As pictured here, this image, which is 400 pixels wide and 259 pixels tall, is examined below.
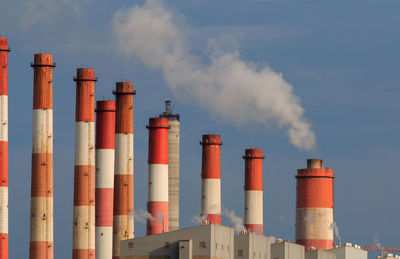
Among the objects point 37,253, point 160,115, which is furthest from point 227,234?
point 160,115

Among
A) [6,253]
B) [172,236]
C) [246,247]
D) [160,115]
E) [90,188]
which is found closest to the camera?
[172,236]

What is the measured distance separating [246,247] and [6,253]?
14078mm

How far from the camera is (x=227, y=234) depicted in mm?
59750

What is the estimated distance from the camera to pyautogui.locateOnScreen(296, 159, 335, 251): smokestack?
8125 cm

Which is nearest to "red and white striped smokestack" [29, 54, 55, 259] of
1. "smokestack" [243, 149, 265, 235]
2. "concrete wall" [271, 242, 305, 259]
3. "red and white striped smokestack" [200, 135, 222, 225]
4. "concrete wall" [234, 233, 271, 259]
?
"concrete wall" [234, 233, 271, 259]

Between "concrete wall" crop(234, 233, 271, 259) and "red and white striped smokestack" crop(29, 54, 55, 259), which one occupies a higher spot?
"red and white striped smokestack" crop(29, 54, 55, 259)

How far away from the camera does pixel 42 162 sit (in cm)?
6869

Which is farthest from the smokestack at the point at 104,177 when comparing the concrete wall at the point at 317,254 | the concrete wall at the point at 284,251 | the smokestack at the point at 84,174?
the concrete wall at the point at 317,254


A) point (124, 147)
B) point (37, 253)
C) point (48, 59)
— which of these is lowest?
point (37, 253)

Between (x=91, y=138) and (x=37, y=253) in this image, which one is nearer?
(x=37, y=253)

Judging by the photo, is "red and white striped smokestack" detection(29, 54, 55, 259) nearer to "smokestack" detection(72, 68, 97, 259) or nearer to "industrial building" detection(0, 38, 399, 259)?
"industrial building" detection(0, 38, 399, 259)

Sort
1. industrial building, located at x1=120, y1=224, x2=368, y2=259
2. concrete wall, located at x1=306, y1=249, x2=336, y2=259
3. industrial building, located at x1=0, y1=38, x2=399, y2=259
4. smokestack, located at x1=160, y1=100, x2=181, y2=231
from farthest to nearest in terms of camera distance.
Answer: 1. smokestack, located at x1=160, y1=100, x2=181, y2=231
2. concrete wall, located at x1=306, y1=249, x2=336, y2=259
3. industrial building, located at x1=0, y1=38, x2=399, y2=259
4. industrial building, located at x1=120, y1=224, x2=368, y2=259

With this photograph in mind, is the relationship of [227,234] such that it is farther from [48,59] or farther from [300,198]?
[300,198]

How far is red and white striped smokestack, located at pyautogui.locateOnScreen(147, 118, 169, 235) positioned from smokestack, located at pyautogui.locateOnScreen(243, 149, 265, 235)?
10535 mm
